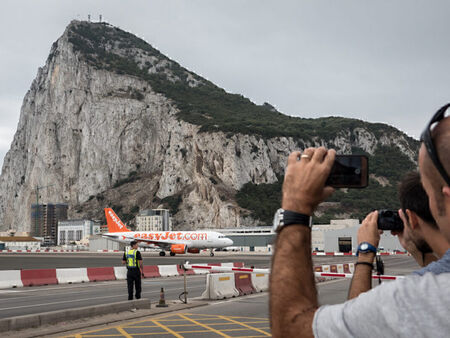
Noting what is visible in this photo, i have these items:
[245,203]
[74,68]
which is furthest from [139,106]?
[245,203]

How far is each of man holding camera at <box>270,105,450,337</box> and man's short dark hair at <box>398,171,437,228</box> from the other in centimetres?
64

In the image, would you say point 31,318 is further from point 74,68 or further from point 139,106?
point 74,68

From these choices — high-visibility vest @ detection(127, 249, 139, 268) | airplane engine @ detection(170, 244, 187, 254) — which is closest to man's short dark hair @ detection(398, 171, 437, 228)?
high-visibility vest @ detection(127, 249, 139, 268)

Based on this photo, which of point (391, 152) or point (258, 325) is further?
point (391, 152)

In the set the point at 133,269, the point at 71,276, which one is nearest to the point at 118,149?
the point at 71,276

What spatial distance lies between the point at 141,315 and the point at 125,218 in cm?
12176

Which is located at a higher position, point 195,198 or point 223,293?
point 195,198

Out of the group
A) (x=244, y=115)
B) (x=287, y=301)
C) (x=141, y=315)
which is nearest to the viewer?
(x=287, y=301)

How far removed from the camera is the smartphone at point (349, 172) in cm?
188

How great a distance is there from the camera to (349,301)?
1.57 metres

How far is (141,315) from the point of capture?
11.6 m

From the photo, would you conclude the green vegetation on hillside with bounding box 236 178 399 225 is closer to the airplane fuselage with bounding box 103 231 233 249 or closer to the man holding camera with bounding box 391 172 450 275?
the airplane fuselage with bounding box 103 231 233 249

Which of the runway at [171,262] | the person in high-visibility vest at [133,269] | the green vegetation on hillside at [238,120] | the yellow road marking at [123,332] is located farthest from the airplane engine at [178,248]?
the green vegetation on hillside at [238,120]

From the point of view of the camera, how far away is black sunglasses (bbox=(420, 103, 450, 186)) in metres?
1.47
